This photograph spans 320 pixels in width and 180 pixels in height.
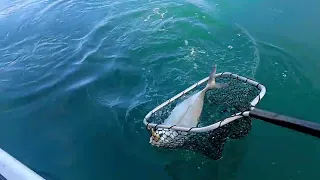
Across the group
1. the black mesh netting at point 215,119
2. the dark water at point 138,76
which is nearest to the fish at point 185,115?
the black mesh netting at point 215,119

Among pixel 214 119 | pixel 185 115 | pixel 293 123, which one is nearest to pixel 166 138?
pixel 185 115

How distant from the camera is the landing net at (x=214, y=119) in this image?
132 inches

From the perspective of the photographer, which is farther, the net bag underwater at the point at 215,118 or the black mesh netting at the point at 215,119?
the black mesh netting at the point at 215,119

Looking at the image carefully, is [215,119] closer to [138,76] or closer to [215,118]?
[215,118]

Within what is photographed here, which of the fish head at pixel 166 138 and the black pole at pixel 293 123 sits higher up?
the black pole at pixel 293 123

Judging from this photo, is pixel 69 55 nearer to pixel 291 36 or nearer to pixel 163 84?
pixel 163 84

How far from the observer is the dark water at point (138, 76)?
4.02 metres

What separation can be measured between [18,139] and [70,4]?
4.44m

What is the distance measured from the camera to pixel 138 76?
5.40 m

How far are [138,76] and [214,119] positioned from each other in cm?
184

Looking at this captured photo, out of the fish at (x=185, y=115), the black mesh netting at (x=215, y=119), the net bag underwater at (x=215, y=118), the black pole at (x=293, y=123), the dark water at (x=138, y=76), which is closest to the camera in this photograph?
the black pole at (x=293, y=123)

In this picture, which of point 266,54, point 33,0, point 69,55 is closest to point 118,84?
point 69,55

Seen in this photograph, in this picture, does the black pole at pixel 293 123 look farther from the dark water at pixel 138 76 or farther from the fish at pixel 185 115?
the dark water at pixel 138 76

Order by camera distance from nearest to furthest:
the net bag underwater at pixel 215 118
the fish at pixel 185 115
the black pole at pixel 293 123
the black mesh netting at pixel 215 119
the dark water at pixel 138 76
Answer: the black pole at pixel 293 123, the net bag underwater at pixel 215 118, the black mesh netting at pixel 215 119, the fish at pixel 185 115, the dark water at pixel 138 76
